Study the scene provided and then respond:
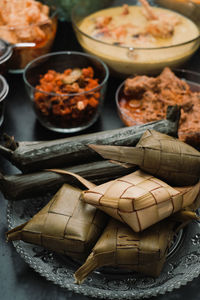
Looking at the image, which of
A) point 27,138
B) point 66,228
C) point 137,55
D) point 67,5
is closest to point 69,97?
point 27,138

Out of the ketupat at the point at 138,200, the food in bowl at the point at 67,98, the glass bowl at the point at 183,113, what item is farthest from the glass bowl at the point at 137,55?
the ketupat at the point at 138,200

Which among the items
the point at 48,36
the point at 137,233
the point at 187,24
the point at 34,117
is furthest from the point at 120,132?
the point at 187,24

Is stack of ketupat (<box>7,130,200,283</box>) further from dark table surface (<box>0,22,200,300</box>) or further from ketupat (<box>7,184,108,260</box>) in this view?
dark table surface (<box>0,22,200,300</box>)

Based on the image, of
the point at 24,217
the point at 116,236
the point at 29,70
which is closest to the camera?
the point at 116,236

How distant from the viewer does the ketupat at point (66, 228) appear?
0.91 metres

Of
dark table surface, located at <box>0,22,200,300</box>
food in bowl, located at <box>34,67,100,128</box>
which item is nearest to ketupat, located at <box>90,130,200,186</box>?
dark table surface, located at <box>0,22,200,300</box>

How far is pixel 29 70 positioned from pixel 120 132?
1.80 ft

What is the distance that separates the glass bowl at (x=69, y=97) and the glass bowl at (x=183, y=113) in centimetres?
10

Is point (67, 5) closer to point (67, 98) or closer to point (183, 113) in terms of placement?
point (67, 98)

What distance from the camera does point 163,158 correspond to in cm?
100

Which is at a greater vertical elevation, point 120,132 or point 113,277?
point 120,132

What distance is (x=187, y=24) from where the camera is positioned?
6.07 ft

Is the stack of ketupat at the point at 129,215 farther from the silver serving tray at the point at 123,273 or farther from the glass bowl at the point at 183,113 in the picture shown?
the glass bowl at the point at 183,113

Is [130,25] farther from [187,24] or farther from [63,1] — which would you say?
[63,1]
